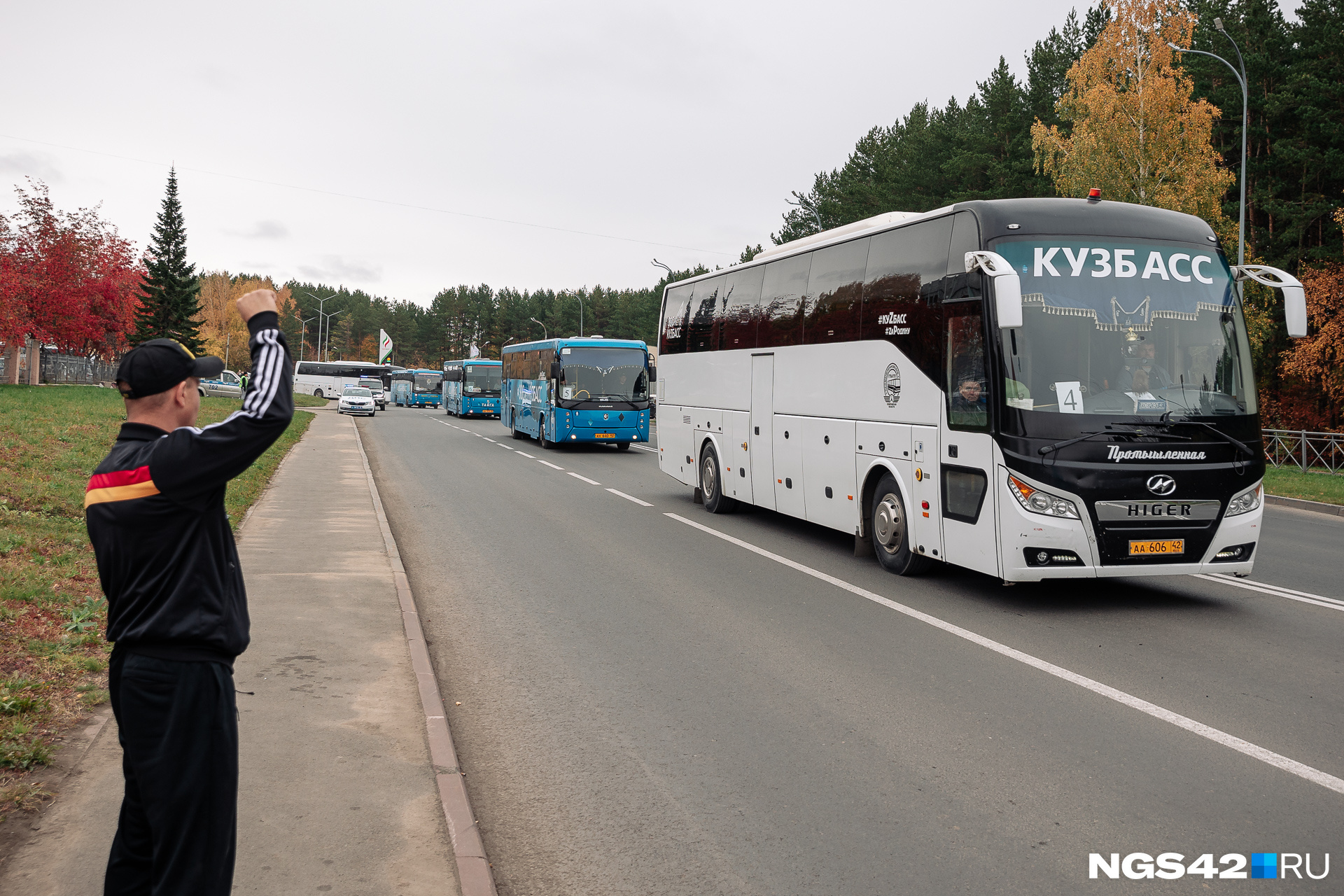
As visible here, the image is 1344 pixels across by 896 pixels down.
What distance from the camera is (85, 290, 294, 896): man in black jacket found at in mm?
2795

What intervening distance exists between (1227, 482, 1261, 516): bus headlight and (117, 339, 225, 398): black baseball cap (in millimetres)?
7864

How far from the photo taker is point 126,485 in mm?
2787

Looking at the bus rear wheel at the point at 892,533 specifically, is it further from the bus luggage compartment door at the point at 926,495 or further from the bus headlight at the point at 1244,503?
the bus headlight at the point at 1244,503

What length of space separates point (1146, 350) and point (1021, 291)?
108 cm

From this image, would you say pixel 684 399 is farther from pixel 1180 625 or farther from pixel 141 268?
pixel 141 268

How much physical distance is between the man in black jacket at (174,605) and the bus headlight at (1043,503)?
6.43m

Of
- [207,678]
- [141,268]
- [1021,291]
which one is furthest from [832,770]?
[141,268]

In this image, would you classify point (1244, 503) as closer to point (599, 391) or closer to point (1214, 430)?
point (1214, 430)

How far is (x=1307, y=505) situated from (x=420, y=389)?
72733 mm

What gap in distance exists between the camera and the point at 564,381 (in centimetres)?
2789

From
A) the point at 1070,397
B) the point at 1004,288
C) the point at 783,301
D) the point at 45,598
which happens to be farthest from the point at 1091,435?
→ the point at 45,598

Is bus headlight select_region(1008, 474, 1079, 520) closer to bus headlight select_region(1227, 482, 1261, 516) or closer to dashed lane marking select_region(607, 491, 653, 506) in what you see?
bus headlight select_region(1227, 482, 1261, 516)

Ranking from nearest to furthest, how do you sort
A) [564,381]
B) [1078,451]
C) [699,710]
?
[699,710]
[1078,451]
[564,381]

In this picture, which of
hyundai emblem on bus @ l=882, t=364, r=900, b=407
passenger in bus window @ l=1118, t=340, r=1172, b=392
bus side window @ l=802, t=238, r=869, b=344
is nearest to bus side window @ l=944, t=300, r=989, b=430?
hyundai emblem on bus @ l=882, t=364, r=900, b=407
